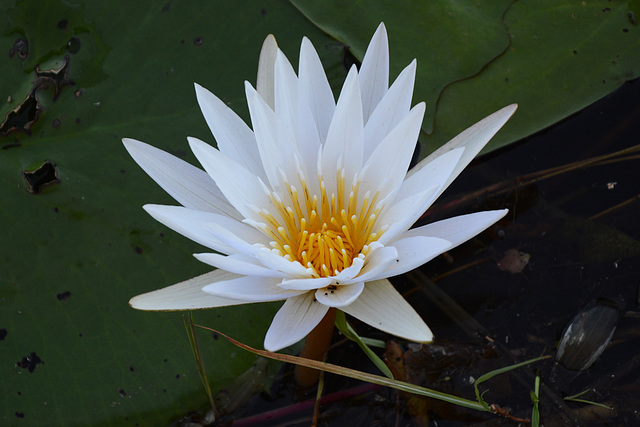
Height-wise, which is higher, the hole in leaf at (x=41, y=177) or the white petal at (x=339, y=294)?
the hole in leaf at (x=41, y=177)

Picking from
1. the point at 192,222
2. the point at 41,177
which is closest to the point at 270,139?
the point at 192,222

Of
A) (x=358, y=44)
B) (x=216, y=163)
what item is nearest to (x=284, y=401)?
(x=216, y=163)

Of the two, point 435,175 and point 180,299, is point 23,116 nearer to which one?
point 180,299

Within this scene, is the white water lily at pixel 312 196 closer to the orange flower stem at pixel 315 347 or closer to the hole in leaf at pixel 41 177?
the orange flower stem at pixel 315 347

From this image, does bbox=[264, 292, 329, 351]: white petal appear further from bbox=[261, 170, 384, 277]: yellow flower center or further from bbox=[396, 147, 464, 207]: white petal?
bbox=[396, 147, 464, 207]: white petal

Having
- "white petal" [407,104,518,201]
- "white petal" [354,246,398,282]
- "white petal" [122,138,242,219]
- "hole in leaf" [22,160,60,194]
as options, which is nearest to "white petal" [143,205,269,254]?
"white petal" [122,138,242,219]

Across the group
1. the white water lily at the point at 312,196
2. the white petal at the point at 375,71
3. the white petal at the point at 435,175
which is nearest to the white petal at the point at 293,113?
the white water lily at the point at 312,196
